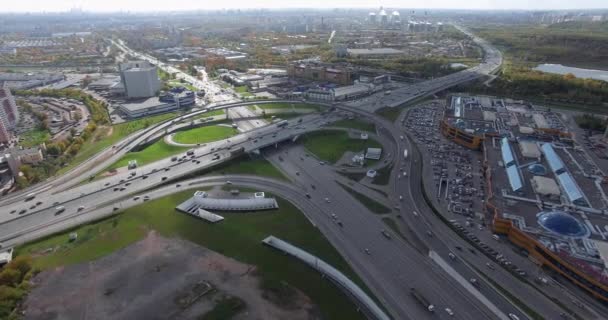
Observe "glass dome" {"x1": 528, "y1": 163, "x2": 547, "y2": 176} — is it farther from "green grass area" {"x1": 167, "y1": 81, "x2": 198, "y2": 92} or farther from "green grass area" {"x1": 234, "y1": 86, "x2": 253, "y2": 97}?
"green grass area" {"x1": 167, "y1": 81, "x2": 198, "y2": 92}

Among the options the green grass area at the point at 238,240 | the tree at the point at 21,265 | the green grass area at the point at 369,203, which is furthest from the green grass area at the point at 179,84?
the tree at the point at 21,265

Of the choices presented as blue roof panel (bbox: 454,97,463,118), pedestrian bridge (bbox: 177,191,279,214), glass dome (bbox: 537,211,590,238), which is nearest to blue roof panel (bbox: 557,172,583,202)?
A: glass dome (bbox: 537,211,590,238)

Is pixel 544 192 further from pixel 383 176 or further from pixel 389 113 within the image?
pixel 389 113

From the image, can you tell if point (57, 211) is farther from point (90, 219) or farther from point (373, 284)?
point (373, 284)

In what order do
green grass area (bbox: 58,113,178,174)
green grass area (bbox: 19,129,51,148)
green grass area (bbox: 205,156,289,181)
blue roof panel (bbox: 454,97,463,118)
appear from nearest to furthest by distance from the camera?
1. green grass area (bbox: 205,156,289,181)
2. green grass area (bbox: 58,113,178,174)
3. green grass area (bbox: 19,129,51,148)
4. blue roof panel (bbox: 454,97,463,118)

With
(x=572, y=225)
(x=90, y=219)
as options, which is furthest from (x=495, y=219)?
(x=90, y=219)

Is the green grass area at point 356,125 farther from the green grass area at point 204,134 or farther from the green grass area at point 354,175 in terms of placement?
the green grass area at point 204,134
